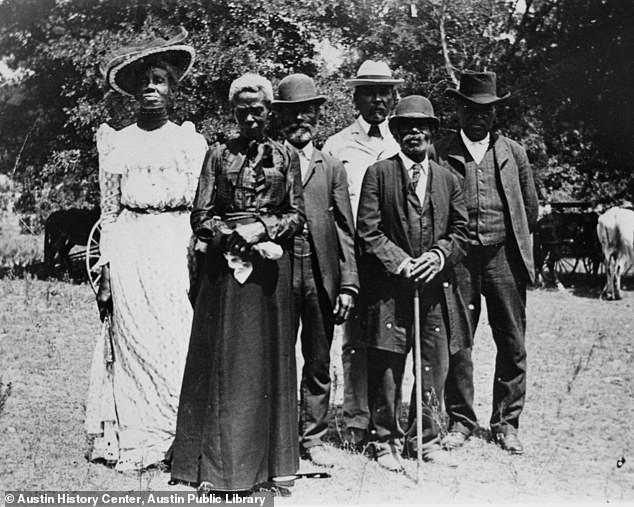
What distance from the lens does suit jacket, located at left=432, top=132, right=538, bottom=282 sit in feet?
15.4

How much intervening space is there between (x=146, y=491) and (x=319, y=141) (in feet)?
32.5

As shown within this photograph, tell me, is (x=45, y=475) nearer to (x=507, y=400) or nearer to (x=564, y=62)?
(x=507, y=400)

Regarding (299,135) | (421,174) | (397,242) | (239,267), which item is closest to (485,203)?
(421,174)

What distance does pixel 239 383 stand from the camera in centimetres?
372

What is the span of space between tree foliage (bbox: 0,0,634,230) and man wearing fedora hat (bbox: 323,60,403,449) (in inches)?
247

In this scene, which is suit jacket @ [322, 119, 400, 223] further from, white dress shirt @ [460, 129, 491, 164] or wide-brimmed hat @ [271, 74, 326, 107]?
wide-brimmed hat @ [271, 74, 326, 107]

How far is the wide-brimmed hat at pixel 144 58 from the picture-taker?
4.36 metres

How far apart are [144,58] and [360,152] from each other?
4.88 feet

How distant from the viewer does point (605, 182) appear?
47.1 feet

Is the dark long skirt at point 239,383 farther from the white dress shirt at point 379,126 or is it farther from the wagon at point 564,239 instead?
the wagon at point 564,239

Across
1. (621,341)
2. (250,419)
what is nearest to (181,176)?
(250,419)

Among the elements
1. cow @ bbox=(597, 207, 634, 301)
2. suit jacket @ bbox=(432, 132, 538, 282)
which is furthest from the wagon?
suit jacket @ bbox=(432, 132, 538, 282)

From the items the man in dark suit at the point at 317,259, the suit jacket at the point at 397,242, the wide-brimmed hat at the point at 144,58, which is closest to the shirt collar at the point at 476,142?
the suit jacket at the point at 397,242

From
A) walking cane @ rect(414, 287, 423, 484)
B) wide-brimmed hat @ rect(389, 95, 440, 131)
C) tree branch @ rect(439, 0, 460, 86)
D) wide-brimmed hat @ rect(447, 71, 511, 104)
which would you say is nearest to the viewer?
walking cane @ rect(414, 287, 423, 484)
